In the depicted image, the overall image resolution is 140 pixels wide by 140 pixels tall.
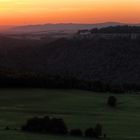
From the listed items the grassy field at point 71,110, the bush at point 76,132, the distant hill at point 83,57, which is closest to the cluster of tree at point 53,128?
the bush at point 76,132

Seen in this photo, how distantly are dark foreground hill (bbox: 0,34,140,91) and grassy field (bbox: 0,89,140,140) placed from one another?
49.0m

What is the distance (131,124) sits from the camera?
164 ft

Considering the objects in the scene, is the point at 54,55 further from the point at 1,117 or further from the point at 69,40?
the point at 1,117

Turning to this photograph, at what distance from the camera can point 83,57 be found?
5901 inches

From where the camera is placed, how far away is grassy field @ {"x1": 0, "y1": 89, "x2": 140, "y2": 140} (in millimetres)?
44125

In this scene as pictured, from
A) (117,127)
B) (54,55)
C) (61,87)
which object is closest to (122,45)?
(54,55)

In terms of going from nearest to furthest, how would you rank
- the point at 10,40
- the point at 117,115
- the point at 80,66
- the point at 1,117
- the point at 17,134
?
the point at 17,134
the point at 1,117
the point at 117,115
the point at 80,66
the point at 10,40

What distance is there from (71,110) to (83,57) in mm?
89682

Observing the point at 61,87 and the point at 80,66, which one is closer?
the point at 61,87

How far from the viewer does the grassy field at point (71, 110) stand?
145ft

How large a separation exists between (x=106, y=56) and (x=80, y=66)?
7.71 metres

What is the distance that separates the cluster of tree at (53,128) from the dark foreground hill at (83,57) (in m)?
77.0

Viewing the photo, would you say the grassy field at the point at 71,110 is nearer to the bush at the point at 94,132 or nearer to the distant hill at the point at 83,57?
the bush at the point at 94,132

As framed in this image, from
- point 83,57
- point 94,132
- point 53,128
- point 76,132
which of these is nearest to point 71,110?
point 53,128
